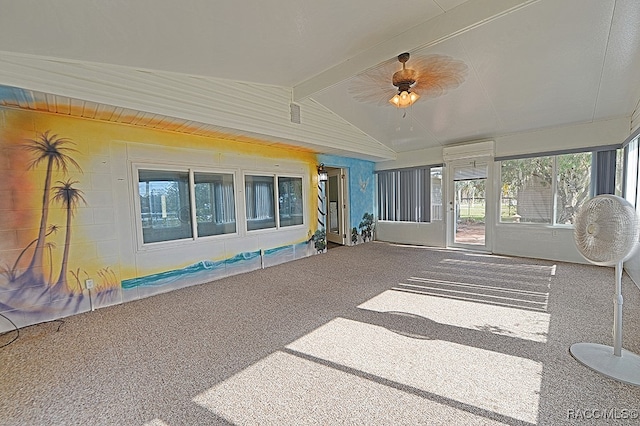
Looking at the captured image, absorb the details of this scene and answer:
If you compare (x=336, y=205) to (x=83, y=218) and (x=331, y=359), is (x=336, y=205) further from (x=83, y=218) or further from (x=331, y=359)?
(x=331, y=359)

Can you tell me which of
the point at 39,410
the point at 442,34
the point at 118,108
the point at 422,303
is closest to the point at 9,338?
the point at 39,410

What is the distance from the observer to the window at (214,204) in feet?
14.4

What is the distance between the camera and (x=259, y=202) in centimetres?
522

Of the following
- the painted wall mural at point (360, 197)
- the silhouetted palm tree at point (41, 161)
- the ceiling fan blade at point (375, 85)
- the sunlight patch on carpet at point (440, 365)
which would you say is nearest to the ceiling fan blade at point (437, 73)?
the ceiling fan blade at point (375, 85)

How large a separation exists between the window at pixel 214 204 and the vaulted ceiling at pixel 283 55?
81cm

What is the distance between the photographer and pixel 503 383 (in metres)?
1.85

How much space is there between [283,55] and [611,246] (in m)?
3.52

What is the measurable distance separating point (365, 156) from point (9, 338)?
6354 millimetres

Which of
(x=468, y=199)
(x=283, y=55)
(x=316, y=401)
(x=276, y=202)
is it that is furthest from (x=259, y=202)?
(x=468, y=199)

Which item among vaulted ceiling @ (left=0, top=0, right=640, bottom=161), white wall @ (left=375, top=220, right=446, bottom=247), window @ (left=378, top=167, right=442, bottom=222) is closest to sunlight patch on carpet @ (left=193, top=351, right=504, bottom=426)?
vaulted ceiling @ (left=0, top=0, right=640, bottom=161)

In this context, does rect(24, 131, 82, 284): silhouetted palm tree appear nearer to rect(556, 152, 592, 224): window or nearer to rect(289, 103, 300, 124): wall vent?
rect(289, 103, 300, 124): wall vent

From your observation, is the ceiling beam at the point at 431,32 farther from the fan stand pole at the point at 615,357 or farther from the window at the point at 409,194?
the window at the point at 409,194

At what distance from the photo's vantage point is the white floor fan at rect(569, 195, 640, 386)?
1.94 meters

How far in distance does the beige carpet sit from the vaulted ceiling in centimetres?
239
